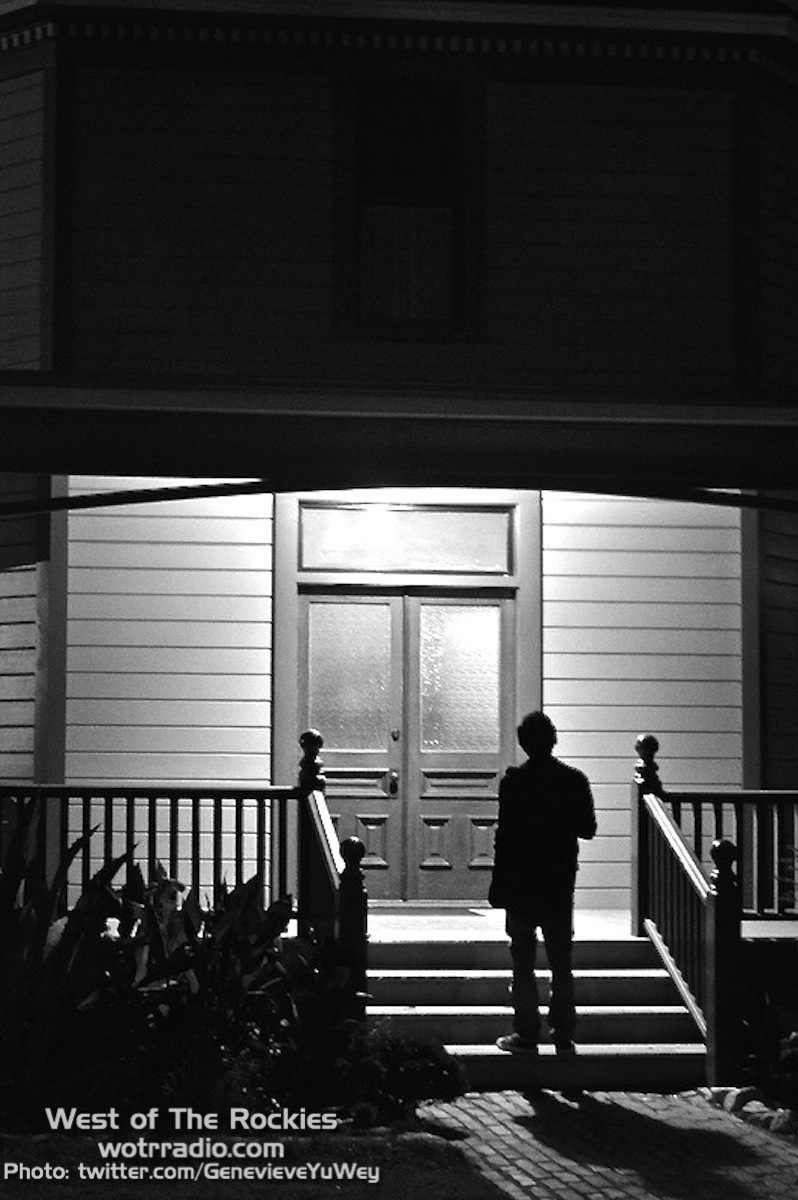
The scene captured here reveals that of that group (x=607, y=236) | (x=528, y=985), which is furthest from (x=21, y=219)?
(x=528, y=985)

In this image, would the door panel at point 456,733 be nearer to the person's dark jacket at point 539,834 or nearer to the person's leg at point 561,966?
the person's dark jacket at point 539,834

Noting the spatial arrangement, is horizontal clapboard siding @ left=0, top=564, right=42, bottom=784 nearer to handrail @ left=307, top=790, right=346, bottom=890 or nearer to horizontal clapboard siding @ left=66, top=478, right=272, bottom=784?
horizontal clapboard siding @ left=66, top=478, right=272, bottom=784

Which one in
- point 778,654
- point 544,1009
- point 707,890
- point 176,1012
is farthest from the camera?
point 778,654

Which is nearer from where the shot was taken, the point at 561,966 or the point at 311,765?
the point at 561,966

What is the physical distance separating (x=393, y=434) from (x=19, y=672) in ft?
13.2

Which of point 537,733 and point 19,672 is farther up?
point 19,672

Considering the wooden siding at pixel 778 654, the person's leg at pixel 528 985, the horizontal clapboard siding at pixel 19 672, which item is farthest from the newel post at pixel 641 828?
the horizontal clapboard siding at pixel 19 672

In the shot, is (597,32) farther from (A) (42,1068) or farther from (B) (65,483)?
(A) (42,1068)

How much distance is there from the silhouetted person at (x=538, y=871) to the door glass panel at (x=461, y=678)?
2758 millimetres

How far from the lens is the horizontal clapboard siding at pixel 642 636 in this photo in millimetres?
13219

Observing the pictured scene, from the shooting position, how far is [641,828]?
39.8 feet

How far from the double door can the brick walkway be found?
119 inches

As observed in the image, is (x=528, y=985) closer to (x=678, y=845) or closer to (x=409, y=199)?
(x=678, y=845)

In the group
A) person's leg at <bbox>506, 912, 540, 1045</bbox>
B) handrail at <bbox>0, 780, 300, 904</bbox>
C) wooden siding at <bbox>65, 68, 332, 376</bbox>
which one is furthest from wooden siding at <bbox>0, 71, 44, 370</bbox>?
Result: person's leg at <bbox>506, 912, 540, 1045</bbox>
